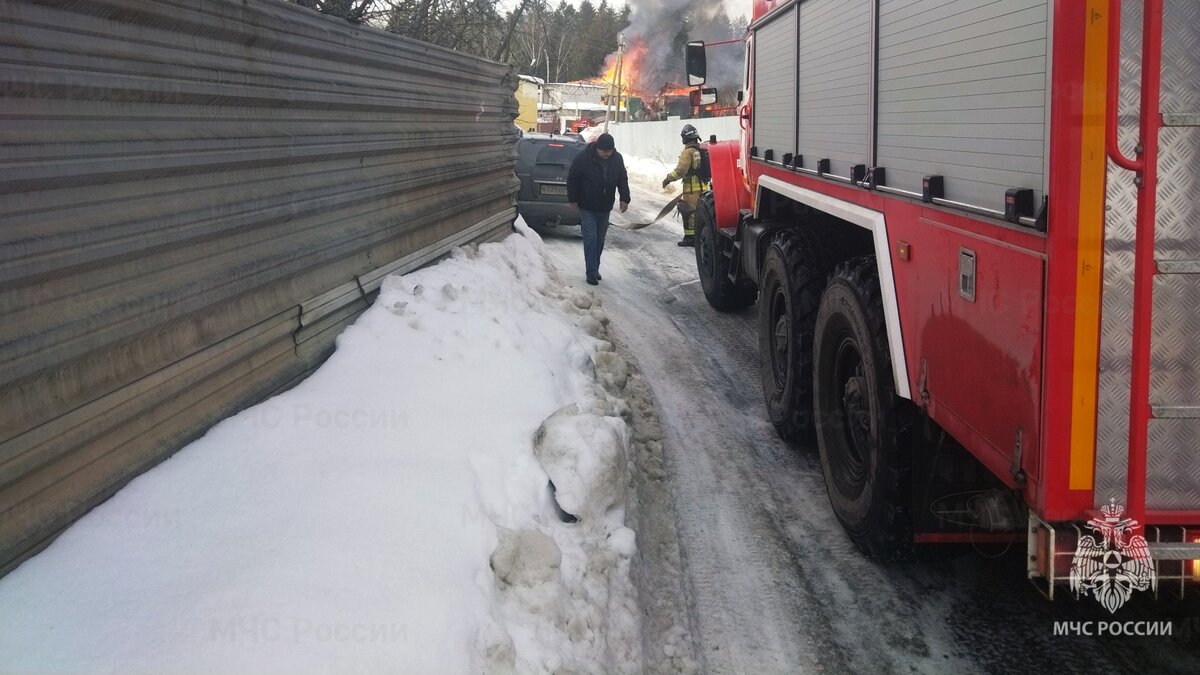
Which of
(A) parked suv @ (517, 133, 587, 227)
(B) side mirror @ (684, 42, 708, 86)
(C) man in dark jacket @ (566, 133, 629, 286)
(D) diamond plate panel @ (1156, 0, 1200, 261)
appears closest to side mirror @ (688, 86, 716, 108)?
(B) side mirror @ (684, 42, 708, 86)

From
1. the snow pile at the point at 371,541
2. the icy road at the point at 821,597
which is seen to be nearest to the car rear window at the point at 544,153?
the icy road at the point at 821,597

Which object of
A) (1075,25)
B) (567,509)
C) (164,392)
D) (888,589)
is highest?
(1075,25)

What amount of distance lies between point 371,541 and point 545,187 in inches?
522

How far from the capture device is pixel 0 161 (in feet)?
9.32

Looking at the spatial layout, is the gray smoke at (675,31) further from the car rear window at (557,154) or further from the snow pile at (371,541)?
the snow pile at (371,541)

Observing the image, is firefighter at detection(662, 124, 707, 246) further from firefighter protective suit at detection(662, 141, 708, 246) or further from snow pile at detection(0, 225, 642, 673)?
snow pile at detection(0, 225, 642, 673)

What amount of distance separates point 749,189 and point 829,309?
3.35 meters

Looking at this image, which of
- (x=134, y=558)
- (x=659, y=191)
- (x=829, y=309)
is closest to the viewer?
(x=134, y=558)

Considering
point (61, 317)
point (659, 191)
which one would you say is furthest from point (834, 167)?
point (659, 191)

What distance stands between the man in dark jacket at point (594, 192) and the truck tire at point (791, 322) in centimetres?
540

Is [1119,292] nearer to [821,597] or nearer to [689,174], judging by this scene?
[821,597]

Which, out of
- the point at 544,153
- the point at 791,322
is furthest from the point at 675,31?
the point at 791,322

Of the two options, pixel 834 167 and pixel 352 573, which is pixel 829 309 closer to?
pixel 834 167

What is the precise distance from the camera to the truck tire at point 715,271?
10.4 m
